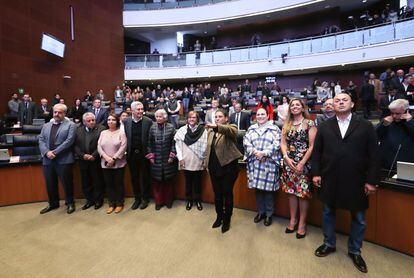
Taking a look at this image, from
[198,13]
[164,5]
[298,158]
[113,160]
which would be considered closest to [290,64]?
[198,13]

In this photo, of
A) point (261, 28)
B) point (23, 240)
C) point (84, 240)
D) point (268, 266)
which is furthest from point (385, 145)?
point (261, 28)

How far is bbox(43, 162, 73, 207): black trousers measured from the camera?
349 cm

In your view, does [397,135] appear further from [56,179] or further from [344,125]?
[56,179]

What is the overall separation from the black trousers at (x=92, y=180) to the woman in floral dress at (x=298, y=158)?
249 centimetres

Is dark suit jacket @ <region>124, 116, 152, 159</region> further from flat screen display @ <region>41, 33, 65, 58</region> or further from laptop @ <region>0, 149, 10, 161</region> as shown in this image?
flat screen display @ <region>41, 33, 65, 58</region>

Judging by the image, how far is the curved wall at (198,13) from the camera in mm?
13586

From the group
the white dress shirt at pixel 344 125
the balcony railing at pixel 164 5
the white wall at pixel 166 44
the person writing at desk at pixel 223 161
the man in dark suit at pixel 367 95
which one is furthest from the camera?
the white wall at pixel 166 44

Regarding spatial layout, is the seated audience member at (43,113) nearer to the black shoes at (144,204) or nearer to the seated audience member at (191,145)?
the black shoes at (144,204)

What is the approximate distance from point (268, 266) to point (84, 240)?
1862 mm

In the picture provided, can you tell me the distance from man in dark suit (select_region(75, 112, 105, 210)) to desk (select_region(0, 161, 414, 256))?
1.68ft

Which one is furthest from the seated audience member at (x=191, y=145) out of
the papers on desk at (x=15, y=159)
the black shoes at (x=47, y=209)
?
the papers on desk at (x=15, y=159)

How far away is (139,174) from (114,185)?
0.37 meters

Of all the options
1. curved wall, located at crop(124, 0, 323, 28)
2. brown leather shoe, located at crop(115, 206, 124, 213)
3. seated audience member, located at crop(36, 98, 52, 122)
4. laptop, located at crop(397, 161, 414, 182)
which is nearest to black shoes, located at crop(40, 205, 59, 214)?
brown leather shoe, located at crop(115, 206, 124, 213)

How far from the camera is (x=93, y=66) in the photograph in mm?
11883
